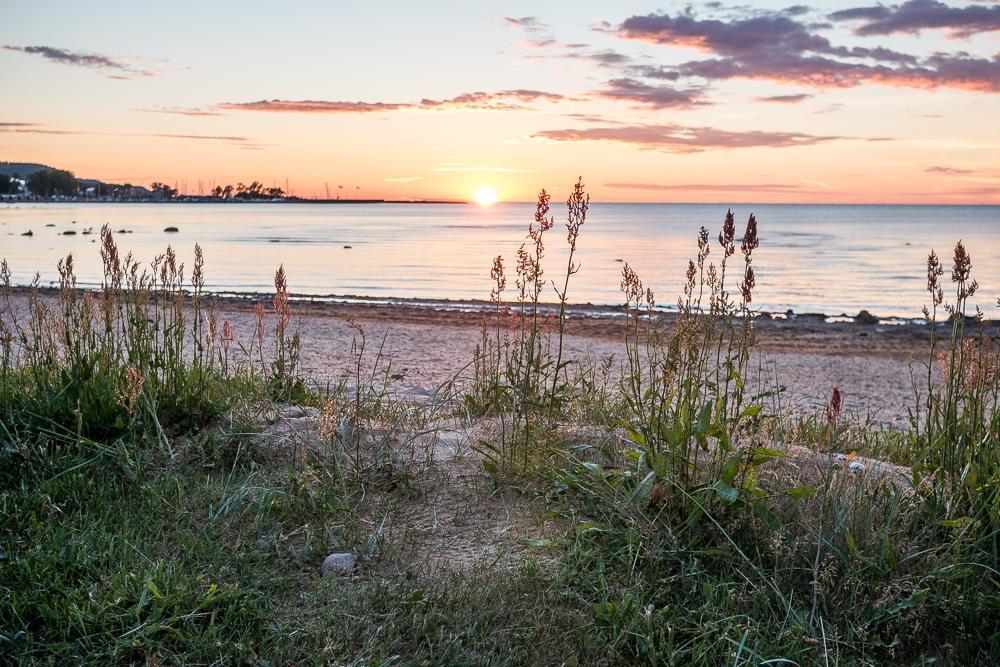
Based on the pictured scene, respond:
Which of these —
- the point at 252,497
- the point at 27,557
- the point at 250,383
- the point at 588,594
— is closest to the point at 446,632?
the point at 588,594

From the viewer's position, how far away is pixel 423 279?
105 ft

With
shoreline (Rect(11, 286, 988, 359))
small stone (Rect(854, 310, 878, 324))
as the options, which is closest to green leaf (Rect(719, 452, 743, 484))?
shoreline (Rect(11, 286, 988, 359))

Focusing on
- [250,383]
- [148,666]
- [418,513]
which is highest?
[250,383]

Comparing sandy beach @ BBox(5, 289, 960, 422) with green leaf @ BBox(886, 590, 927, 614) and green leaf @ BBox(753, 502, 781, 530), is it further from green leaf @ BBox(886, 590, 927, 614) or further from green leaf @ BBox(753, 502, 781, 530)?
green leaf @ BBox(886, 590, 927, 614)

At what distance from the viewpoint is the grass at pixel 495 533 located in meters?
3.00

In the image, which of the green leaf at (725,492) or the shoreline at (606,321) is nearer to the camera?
the green leaf at (725,492)

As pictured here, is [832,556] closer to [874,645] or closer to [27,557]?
[874,645]

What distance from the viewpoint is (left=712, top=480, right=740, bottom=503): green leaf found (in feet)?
11.2

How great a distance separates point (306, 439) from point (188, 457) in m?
0.67

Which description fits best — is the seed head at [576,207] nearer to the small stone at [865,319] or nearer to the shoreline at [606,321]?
the shoreline at [606,321]

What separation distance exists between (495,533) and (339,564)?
78 cm

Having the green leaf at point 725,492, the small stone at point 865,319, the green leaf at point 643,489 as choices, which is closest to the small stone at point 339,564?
the green leaf at point 643,489

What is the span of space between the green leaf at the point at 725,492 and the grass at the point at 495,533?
3 centimetres

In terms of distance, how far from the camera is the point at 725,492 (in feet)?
11.3
